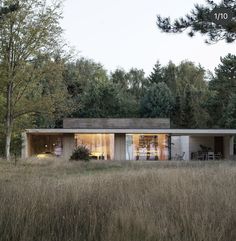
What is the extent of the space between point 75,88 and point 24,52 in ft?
102

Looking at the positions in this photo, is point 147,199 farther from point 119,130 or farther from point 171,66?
point 171,66

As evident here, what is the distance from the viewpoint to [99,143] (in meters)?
41.8

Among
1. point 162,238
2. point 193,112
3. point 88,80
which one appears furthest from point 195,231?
point 88,80

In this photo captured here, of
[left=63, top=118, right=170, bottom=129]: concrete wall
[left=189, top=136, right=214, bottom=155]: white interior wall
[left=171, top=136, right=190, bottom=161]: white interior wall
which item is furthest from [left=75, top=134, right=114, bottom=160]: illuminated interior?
[left=189, top=136, right=214, bottom=155]: white interior wall

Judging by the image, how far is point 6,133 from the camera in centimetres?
3141

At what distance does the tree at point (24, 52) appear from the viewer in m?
30.6

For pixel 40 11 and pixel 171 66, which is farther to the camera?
pixel 171 66

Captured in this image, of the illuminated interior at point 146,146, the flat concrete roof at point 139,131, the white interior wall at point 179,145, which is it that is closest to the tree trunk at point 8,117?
the flat concrete roof at point 139,131

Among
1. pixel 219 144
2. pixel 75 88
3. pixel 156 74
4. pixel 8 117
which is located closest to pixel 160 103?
pixel 75 88

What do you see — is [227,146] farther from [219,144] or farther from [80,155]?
[80,155]

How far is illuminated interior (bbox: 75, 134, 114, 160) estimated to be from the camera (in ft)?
136

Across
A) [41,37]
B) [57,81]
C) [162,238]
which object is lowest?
[162,238]

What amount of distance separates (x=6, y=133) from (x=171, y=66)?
45.6 metres

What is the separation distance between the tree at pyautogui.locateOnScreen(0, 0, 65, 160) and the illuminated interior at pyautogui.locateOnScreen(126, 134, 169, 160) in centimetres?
1170
